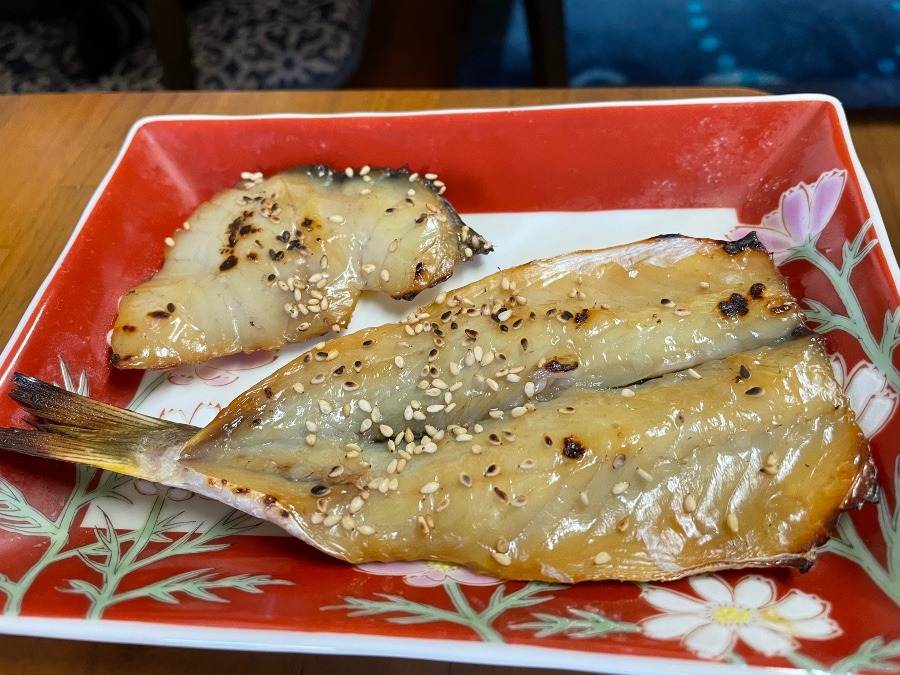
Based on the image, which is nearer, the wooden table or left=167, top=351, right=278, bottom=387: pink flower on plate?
left=167, top=351, right=278, bottom=387: pink flower on plate

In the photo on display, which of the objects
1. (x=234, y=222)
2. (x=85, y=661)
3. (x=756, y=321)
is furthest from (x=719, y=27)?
(x=85, y=661)

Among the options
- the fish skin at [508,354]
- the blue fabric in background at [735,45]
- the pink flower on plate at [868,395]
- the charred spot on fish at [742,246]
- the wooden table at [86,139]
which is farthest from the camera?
the blue fabric in background at [735,45]

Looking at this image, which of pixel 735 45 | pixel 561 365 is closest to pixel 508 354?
pixel 561 365

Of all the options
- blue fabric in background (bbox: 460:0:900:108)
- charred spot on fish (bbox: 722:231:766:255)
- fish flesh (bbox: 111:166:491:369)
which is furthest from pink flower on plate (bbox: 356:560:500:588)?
blue fabric in background (bbox: 460:0:900:108)

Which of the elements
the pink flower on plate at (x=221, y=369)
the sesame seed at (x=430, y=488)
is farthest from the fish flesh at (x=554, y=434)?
the pink flower on plate at (x=221, y=369)

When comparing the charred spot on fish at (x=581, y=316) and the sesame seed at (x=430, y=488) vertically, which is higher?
the charred spot on fish at (x=581, y=316)

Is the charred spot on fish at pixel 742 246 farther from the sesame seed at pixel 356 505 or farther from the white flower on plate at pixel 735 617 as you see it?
the sesame seed at pixel 356 505

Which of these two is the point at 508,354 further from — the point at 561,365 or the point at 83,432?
the point at 83,432

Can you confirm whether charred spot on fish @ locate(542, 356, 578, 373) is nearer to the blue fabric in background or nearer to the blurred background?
the blurred background
